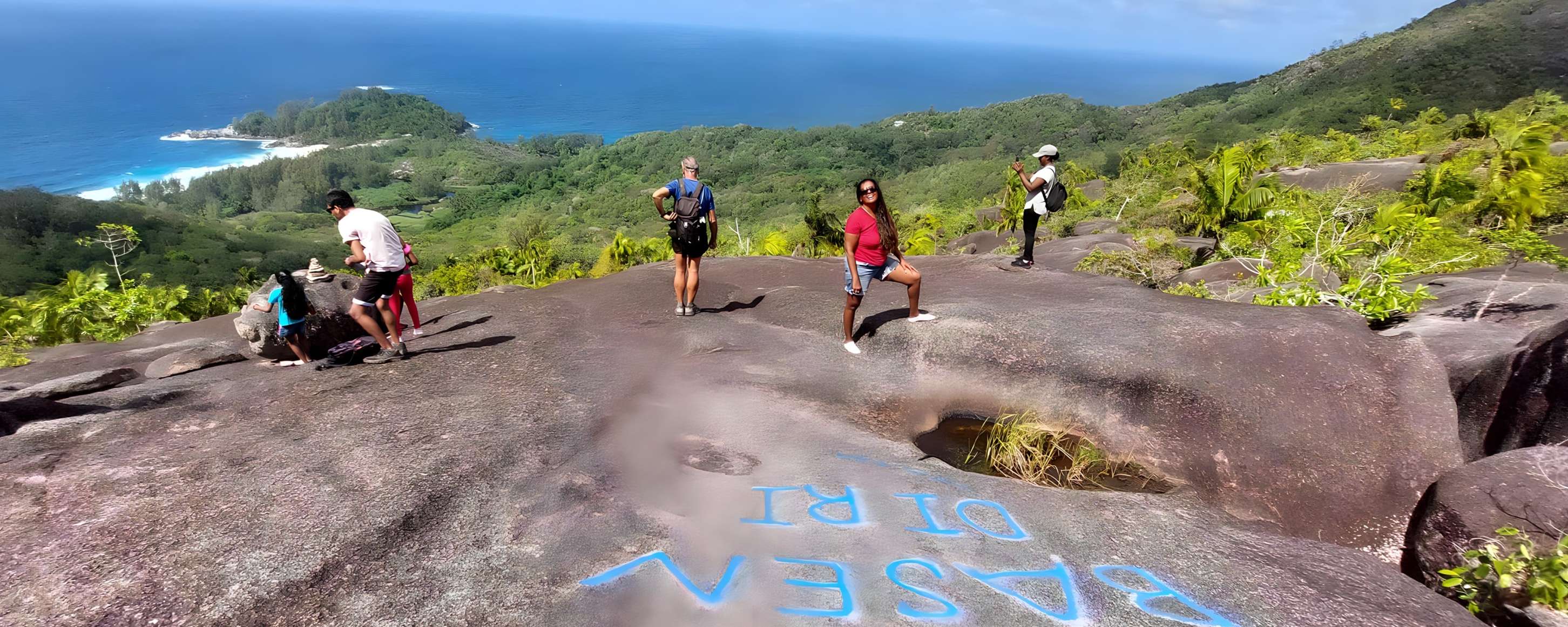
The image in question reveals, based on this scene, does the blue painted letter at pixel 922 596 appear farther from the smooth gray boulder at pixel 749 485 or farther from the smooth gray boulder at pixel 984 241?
the smooth gray boulder at pixel 984 241

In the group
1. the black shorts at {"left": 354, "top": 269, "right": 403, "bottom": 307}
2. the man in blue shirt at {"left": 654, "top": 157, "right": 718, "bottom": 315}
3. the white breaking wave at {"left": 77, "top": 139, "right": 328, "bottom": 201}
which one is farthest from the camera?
the white breaking wave at {"left": 77, "top": 139, "right": 328, "bottom": 201}

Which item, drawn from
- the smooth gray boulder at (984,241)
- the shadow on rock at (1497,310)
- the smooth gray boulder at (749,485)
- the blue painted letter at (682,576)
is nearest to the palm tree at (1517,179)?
the shadow on rock at (1497,310)

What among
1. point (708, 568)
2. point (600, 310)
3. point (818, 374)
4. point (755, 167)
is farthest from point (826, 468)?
point (755, 167)

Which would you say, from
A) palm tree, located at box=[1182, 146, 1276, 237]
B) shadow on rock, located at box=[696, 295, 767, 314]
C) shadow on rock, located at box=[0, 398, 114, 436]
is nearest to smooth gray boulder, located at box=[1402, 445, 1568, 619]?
shadow on rock, located at box=[696, 295, 767, 314]

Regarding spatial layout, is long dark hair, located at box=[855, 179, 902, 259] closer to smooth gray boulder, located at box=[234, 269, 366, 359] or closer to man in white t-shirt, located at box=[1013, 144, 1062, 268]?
man in white t-shirt, located at box=[1013, 144, 1062, 268]

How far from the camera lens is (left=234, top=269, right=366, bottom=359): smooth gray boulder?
29.2 feet

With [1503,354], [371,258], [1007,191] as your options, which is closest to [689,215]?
[371,258]

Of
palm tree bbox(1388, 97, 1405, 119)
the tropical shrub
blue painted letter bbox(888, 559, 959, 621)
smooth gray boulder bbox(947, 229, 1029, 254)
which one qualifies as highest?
palm tree bbox(1388, 97, 1405, 119)

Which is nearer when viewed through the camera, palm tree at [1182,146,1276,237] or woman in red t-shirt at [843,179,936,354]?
woman in red t-shirt at [843,179,936,354]

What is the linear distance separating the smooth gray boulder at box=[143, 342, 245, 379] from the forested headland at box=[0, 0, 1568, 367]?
873cm

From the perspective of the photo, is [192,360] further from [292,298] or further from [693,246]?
[693,246]

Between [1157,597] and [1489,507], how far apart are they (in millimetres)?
2724

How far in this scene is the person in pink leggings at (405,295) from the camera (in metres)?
8.78

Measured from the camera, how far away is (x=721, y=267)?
1477 centimetres
